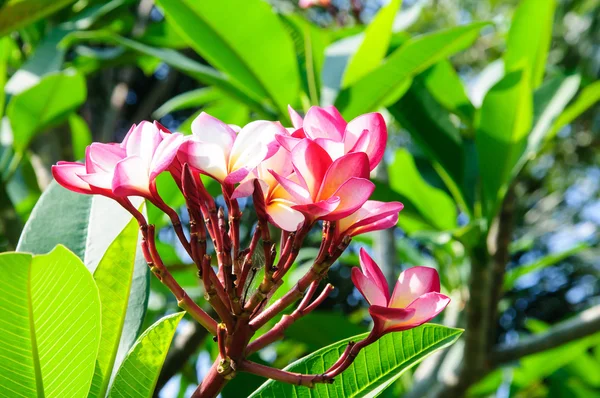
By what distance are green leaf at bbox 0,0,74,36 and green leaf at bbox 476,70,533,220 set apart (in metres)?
0.70

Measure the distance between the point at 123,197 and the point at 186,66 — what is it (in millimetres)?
688

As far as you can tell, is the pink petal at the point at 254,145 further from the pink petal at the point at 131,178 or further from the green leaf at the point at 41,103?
the green leaf at the point at 41,103

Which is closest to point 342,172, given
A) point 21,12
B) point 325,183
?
point 325,183

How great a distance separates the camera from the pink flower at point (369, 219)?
0.47m

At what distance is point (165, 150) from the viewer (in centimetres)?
46

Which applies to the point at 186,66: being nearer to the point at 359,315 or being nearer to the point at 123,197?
the point at 123,197

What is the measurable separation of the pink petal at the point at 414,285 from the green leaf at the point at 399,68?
1.87ft

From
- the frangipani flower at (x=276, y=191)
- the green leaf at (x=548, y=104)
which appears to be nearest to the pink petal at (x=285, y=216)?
the frangipani flower at (x=276, y=191)

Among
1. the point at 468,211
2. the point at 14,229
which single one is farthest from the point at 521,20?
Answer: the point at 14,229

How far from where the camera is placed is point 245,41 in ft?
3.49

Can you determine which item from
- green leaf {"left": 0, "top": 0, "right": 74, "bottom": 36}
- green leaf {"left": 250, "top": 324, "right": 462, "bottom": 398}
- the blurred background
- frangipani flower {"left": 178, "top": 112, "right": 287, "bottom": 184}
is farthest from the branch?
green leaf {"left": 0, "top": 0, "right": 74, "bottom": 36}

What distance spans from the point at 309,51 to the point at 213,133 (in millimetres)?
673

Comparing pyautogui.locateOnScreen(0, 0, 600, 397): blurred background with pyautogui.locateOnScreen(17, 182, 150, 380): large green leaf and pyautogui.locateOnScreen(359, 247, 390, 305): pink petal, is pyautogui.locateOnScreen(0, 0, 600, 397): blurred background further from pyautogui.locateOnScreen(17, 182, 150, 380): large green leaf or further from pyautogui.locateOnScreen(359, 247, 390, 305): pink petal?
pyautogui.locateOnScreen(359, 247, 390, 305): pink petal

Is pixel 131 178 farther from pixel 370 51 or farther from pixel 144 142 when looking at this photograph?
pixel 370 51
